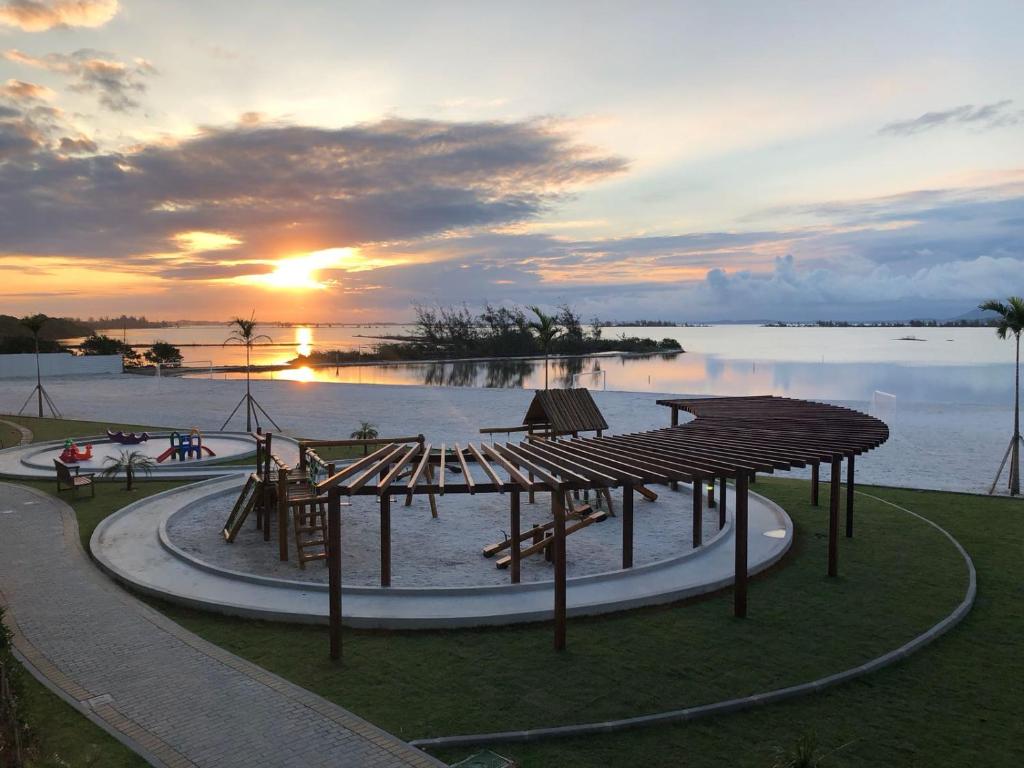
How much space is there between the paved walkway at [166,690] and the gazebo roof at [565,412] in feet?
27.9

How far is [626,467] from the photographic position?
26.7 feet

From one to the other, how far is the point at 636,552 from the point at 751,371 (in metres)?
50.5

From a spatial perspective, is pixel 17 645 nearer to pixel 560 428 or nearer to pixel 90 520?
pixel 90 520

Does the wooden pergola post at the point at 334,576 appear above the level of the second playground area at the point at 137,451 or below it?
above

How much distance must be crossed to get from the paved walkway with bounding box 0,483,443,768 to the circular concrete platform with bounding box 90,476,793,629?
0.71m

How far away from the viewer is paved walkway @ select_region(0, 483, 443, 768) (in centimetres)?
525

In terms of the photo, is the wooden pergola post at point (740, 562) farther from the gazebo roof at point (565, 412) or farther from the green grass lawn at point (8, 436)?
the green grass lawn at point (8, 436)

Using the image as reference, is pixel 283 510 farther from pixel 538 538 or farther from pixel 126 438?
pixel 126 438

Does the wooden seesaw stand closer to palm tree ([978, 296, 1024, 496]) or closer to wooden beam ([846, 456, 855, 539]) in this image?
wooden beam ([846, 456, 855, 539])

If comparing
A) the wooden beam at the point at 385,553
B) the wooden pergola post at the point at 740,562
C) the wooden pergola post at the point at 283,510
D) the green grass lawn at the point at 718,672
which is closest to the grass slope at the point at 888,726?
the green grass lawn at the point at 718,672

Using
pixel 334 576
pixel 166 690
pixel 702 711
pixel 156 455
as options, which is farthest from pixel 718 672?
pixel 156 455

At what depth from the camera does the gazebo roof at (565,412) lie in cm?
1455

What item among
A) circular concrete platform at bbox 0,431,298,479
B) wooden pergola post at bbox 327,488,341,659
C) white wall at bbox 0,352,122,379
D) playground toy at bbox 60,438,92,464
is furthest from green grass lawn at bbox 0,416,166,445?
white wall at bbox 0,352,122,379

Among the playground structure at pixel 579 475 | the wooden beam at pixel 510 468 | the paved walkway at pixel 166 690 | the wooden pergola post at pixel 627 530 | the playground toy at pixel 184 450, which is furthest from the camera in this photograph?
the playground toy at pixel 184 450
